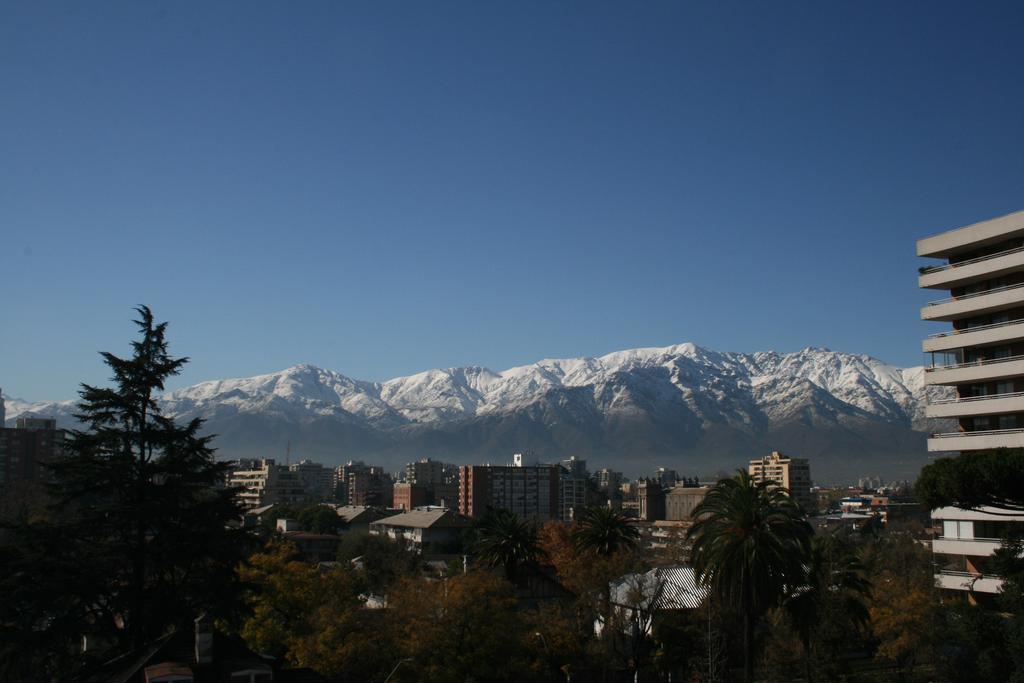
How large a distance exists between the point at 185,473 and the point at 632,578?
26.1 meters

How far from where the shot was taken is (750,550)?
42062 millimetres

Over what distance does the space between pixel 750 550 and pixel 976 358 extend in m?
21.7

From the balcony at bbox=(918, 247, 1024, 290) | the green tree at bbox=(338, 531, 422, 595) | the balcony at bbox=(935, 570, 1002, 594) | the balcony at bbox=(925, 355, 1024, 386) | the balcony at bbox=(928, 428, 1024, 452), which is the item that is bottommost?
the green tree at bbox=(338, 531, 422, 595)

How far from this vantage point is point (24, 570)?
4309cm

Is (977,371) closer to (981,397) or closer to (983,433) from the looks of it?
(981,397)

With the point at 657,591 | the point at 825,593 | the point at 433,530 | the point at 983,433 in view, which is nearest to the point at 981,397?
the point at 983,433

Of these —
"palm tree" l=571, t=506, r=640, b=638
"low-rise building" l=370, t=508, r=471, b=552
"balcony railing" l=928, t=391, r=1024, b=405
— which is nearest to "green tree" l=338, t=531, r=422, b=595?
"palm tree" l=571, t=506, r=640, b=638

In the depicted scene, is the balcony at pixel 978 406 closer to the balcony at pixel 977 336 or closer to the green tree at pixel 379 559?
the balcony at pixel 977 336

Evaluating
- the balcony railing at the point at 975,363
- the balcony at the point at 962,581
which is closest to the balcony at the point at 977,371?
the balcony railing at the point at 975,363

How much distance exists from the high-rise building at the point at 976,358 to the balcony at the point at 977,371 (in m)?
0.05

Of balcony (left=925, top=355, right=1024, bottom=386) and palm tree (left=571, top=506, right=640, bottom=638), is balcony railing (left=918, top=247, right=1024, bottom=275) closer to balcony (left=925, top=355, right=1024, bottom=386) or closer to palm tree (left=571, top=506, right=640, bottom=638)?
balcony (left=925, top=355, right=1024, bottom=386)

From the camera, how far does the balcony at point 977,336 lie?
51.5 metres

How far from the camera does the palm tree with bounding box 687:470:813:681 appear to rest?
42250mm

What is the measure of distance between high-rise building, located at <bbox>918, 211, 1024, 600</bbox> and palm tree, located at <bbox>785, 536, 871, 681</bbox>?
248 inches
